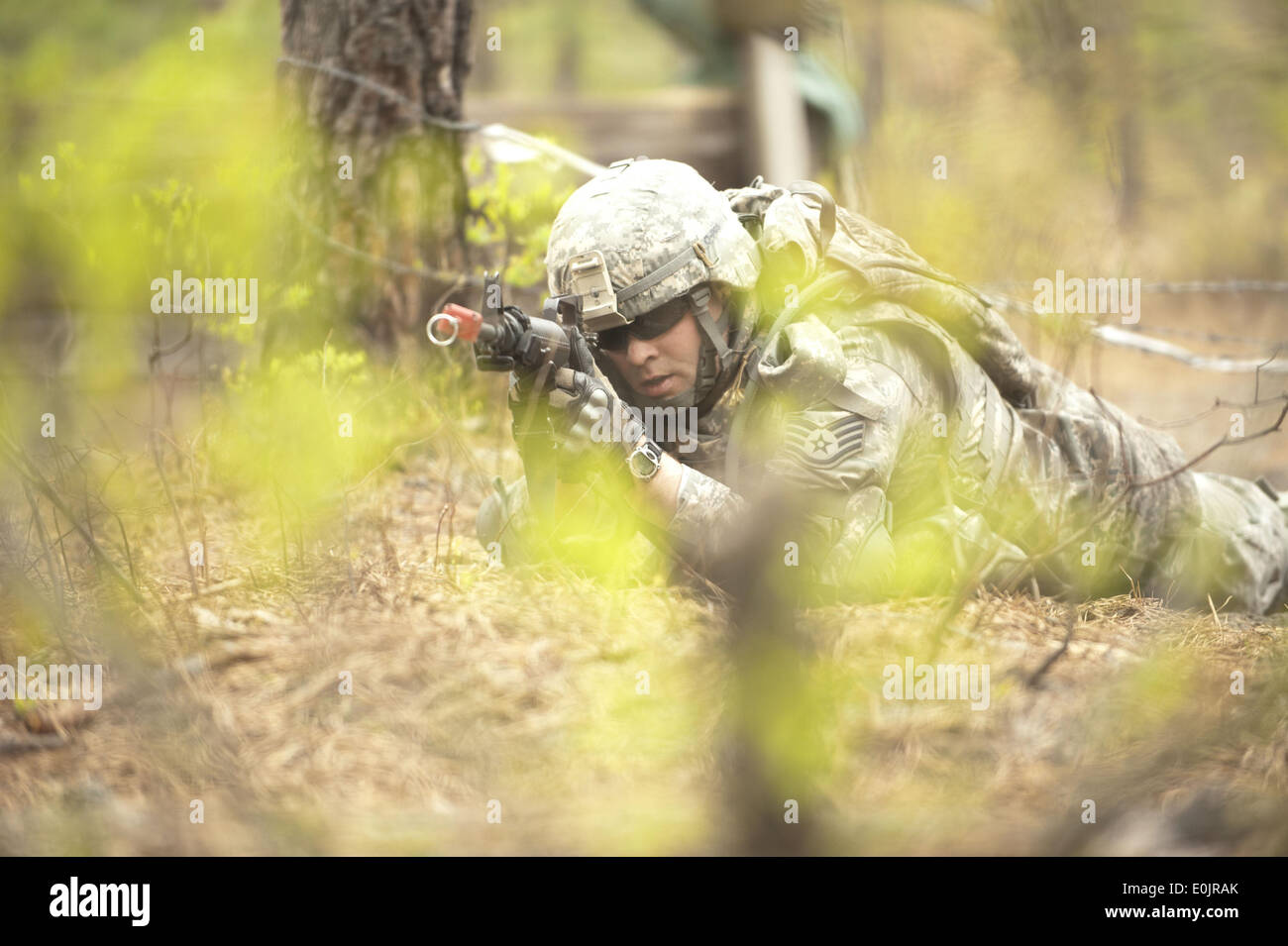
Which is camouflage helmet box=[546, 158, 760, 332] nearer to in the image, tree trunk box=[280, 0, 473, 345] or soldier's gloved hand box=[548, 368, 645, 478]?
soldier's gloved hand box=[548, 368, 645, 478]

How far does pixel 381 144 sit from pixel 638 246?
→ 261 centimetres

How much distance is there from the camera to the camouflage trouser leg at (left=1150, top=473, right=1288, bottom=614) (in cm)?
425

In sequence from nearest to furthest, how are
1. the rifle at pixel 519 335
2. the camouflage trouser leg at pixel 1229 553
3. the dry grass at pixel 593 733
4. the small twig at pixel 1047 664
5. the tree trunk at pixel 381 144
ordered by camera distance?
the dry grass at pixel 593 733 → the rifle at pixel 519 335 → the small twig at pixel 1047 664 → the camouflage trouser leg at pixel 1229 553 → the tree trunk at pixel 381 144

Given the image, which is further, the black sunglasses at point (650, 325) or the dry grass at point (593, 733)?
the black sunglasses at point (650, 325)

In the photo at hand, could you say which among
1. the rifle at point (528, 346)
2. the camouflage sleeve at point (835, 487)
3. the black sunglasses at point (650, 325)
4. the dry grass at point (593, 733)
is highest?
the black sunglasses at point (650, 325)

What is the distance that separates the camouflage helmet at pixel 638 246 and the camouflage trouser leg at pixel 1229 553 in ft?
6.47

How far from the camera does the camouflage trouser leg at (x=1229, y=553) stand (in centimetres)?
425

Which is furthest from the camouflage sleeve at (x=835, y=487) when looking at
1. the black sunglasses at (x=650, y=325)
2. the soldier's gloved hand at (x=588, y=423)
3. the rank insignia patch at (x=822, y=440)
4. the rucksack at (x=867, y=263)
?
the black sunglasses at (x=650, y=325)

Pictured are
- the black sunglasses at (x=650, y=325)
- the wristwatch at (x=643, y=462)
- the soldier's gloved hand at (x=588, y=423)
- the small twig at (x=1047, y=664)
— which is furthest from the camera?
the black sunglasses at (x=650, y=325)

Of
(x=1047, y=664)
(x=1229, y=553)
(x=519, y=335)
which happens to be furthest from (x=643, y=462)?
(x=1229, y=553)

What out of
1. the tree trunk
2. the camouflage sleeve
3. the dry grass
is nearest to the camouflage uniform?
the camouflage sleeve

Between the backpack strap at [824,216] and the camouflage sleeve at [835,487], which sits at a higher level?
the backpack strap at [824,216]

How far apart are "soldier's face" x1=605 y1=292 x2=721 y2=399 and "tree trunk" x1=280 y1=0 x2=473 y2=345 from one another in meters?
2.27

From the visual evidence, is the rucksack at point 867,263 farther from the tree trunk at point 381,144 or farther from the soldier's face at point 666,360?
the tree trunk at point 381,144
